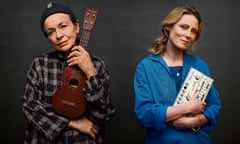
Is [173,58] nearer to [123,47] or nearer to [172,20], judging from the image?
[172,20]

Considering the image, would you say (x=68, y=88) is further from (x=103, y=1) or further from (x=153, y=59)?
(x=103, y=1)

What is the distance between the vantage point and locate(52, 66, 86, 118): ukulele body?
1.43 meters

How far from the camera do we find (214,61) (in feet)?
6.88

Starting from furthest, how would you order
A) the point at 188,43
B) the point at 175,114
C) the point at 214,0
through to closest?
1. the point at 214,0
2. the point at 188,43
3. the point at 175,114

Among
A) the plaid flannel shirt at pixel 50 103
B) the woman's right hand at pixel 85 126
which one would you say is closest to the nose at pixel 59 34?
the plaid flannel shirt at pixel 50 103

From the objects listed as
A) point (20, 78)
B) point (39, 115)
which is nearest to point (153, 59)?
point (39, 115)

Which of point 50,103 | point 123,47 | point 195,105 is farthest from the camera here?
point 123,47

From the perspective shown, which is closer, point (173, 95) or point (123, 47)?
point (173, 95)

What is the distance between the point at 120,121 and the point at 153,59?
741mm

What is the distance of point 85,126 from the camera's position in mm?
1473

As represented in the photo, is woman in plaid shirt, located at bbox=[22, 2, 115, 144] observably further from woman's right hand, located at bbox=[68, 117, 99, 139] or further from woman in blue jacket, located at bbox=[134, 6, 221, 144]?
woman in blue jacket, located at bbox=[134, 6, 221, 144]

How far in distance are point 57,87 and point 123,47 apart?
0.71 meters

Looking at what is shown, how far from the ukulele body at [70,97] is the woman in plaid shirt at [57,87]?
3 cm

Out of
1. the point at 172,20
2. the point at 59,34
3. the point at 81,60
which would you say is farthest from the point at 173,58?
the point at 59,34
